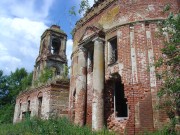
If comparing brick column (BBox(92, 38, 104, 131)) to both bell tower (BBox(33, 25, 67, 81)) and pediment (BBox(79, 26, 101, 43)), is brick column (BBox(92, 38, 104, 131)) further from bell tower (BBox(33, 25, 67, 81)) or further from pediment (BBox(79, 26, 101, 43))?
bell tower (BBox(33, 25, 67, 81))

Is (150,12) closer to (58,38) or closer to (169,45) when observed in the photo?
(169,45)

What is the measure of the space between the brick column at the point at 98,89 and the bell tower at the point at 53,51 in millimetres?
17252

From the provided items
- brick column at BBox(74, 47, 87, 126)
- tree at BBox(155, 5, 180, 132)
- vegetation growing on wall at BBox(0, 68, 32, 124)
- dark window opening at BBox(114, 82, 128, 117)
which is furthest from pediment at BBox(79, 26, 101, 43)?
vegetation growing on wall at BBox(0, 68, 32, 124)

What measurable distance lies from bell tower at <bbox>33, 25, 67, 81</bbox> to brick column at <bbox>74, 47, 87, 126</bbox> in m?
15.6

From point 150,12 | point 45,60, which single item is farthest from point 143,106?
point 45,60

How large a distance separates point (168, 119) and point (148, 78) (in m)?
1.85

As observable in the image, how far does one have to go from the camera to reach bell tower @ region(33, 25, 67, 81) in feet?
91.9

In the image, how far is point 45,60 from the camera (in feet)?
91.0

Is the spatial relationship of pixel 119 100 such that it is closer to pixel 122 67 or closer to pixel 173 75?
pixel 122 67

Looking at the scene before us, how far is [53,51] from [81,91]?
62.3 ft

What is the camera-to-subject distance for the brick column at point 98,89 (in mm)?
9703

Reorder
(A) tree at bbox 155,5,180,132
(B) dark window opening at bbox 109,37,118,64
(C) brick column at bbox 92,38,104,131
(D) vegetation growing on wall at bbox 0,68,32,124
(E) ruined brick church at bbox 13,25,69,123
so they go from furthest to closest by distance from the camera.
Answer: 1. (D) vegetation growing on wall at bbox 0,68,32,124
2. (E) ruined brick church at bbox 13,25,69,123
3. (B) dark window opening at bbox 109,37,118,64
4. (C) brick column at bbox 92,38,104,131
5. (A) tree at bbox 155,5,180,132

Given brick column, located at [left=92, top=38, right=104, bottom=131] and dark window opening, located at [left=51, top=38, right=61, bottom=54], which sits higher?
dark window opening, located at [left=51, top=38, right=61, bottom=54]

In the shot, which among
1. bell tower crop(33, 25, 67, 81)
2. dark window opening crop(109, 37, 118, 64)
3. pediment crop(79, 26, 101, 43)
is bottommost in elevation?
dark window opening crop(109, 37, 118, 64)
